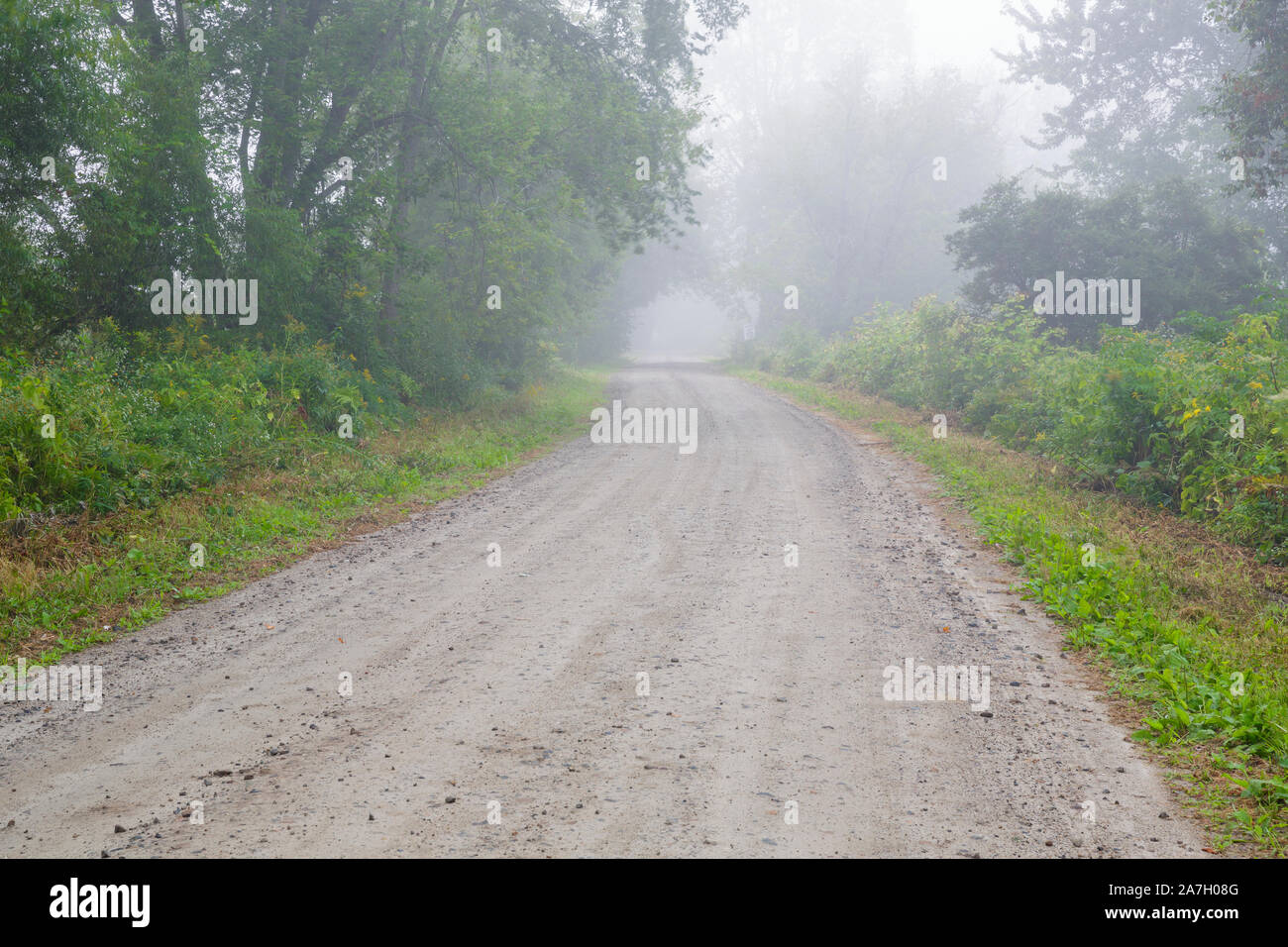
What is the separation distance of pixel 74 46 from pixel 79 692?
873 cm

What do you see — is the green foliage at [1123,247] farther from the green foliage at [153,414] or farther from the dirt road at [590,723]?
the dirt road at [590,723]

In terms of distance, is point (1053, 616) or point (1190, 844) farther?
point (1053, 616)

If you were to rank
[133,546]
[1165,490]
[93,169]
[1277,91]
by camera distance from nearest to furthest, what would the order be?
1. [133,546]
2. [1165,490]
3. [93,169]
4. [1277,91]

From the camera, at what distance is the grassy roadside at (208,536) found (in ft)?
21.5

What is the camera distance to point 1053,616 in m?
6.70

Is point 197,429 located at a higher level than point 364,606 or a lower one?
higher

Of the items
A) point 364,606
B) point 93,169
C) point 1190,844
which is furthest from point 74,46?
point 1190,844

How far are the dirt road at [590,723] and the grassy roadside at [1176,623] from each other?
28 centimetres

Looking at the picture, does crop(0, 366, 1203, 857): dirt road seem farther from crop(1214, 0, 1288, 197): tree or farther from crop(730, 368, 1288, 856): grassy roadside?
crop(1214, 0, 1288, 197): tree

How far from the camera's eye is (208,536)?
8461 mm

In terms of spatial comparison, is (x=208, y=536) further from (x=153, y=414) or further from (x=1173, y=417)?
(x=1173, y=417)

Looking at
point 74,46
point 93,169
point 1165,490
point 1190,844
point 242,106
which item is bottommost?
point 1190,844
